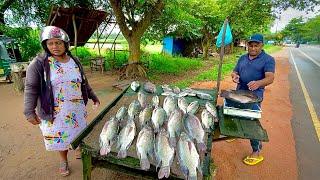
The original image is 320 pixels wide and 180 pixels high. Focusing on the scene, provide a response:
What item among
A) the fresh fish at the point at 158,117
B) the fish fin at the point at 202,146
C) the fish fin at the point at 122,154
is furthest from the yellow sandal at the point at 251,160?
the fish fin at the point at 122,154

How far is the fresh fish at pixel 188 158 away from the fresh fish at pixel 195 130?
0.14m

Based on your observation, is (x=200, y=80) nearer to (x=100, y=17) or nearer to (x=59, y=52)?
(x=100, y=17)

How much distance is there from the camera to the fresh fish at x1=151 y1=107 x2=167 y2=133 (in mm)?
3214

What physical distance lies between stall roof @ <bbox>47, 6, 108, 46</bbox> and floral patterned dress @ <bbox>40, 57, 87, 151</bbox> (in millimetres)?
6907

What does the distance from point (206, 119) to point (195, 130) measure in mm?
361

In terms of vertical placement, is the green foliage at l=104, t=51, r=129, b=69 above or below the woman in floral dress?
below

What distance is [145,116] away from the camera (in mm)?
3404

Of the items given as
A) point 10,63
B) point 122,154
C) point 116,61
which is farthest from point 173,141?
point 116,61

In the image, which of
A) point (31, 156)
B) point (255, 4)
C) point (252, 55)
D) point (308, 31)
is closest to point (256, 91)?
point (252, 55)

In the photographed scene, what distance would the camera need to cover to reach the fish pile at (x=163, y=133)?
2598 millimetres

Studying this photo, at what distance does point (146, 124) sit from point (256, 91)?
6.25 feet

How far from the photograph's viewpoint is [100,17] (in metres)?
11.6

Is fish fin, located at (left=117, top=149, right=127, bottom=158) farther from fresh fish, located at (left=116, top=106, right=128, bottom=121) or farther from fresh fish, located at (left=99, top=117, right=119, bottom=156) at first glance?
fresh fish, located at (left=116, top=106, right=128, bottom=121)

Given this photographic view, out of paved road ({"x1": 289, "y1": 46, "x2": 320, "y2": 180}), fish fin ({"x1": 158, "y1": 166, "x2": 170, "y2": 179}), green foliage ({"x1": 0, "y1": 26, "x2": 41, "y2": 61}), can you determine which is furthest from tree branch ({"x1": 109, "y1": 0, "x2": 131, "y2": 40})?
fish fin ({"x1": 158, "y1": 166, "x2": 170, "y2": 179})
